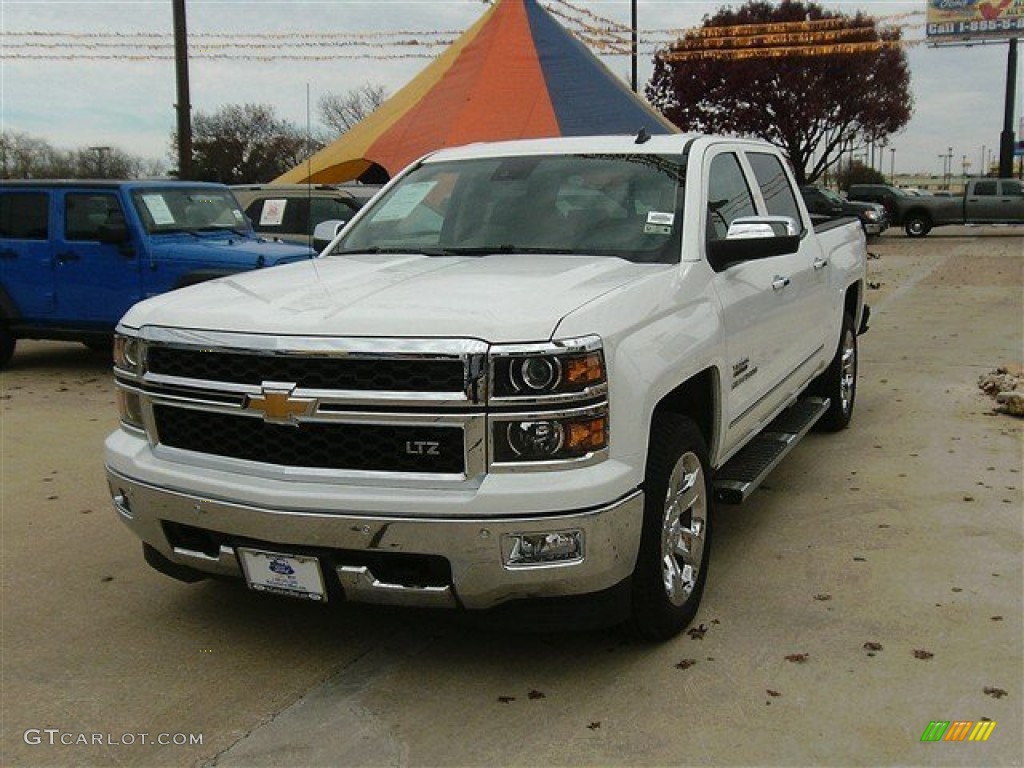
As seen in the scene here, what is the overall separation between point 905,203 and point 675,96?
14.3 m

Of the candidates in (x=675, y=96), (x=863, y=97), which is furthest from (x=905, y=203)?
(x=675, y=96)

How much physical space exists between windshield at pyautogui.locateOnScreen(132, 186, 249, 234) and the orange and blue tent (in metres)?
5.52

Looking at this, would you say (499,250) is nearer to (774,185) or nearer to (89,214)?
(774,185)

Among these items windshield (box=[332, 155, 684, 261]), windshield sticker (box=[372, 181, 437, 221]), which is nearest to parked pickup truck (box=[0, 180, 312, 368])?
windshield sticker (box=[372, 181, 437, 221])

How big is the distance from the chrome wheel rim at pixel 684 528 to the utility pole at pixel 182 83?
48.4ft

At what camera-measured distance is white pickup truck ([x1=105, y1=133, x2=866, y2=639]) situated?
305 cm

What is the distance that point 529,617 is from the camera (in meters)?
3.25

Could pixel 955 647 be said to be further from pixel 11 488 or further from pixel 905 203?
pixel 905 203

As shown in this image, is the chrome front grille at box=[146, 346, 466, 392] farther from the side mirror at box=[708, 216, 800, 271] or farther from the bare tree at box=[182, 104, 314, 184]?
the bare tree at box=[182, 104, 314, 184]

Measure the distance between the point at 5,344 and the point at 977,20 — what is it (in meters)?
39.7

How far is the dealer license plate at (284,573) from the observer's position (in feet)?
10.6

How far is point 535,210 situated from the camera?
452cm

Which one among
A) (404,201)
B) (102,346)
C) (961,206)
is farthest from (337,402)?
(961,206)

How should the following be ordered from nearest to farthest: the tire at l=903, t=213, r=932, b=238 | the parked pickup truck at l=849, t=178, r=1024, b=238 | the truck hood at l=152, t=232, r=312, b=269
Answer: the truck hood at l=152, t=232, r=312, b=269
the parked pickup truck at l=849, t=178, r=1024, b=238
the tire at l=903, t=213, r=932, b=238
